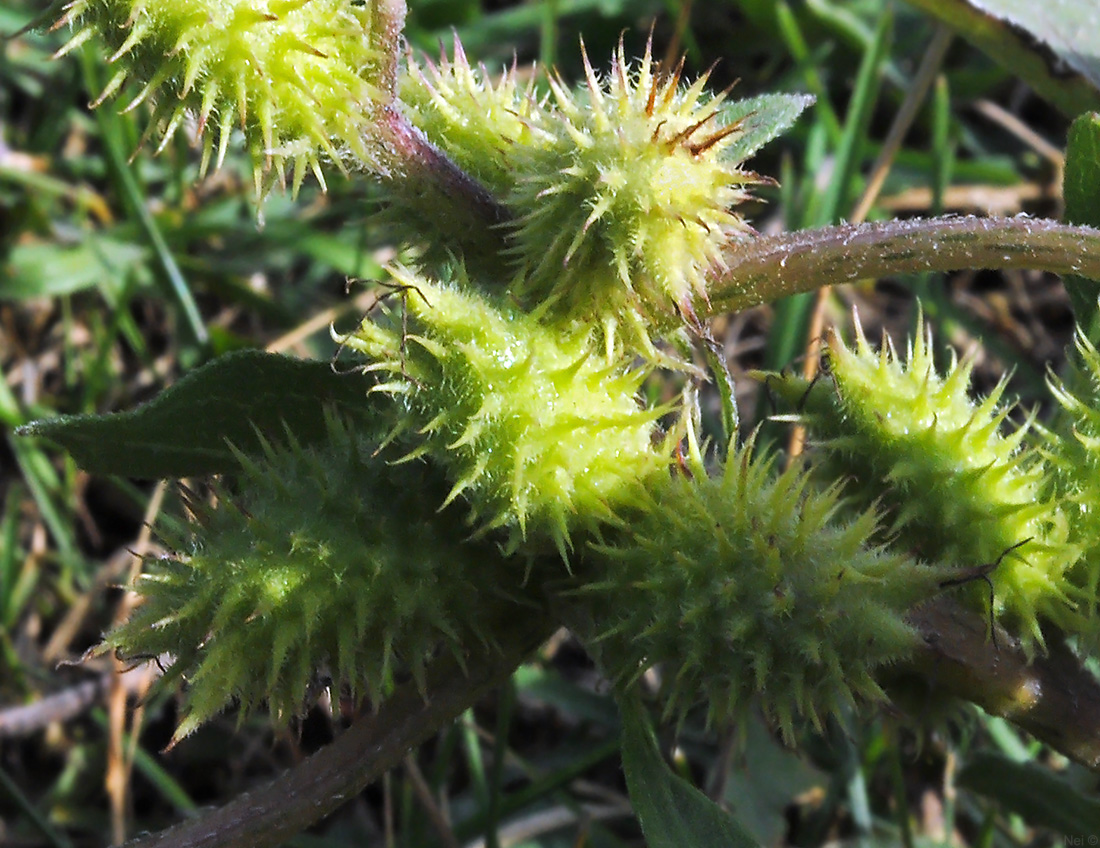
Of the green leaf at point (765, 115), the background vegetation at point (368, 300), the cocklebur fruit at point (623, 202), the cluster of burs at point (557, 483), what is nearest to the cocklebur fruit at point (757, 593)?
the cluster of burs at point (557, 483)

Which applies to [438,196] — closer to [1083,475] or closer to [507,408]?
[507,408]

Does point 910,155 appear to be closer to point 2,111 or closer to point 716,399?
point 716,399

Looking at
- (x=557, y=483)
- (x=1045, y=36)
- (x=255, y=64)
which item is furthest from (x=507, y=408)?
(x=1045, y=36)

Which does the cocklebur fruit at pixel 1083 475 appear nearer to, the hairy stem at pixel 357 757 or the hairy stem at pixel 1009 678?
the hairy stem at pixel 1009 678

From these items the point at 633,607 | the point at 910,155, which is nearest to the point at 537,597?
the point at 633,607

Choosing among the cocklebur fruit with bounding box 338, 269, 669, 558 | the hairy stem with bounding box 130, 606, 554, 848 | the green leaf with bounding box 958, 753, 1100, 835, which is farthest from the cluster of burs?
the green leaf with bounding box 958, 753, 1100, 835
